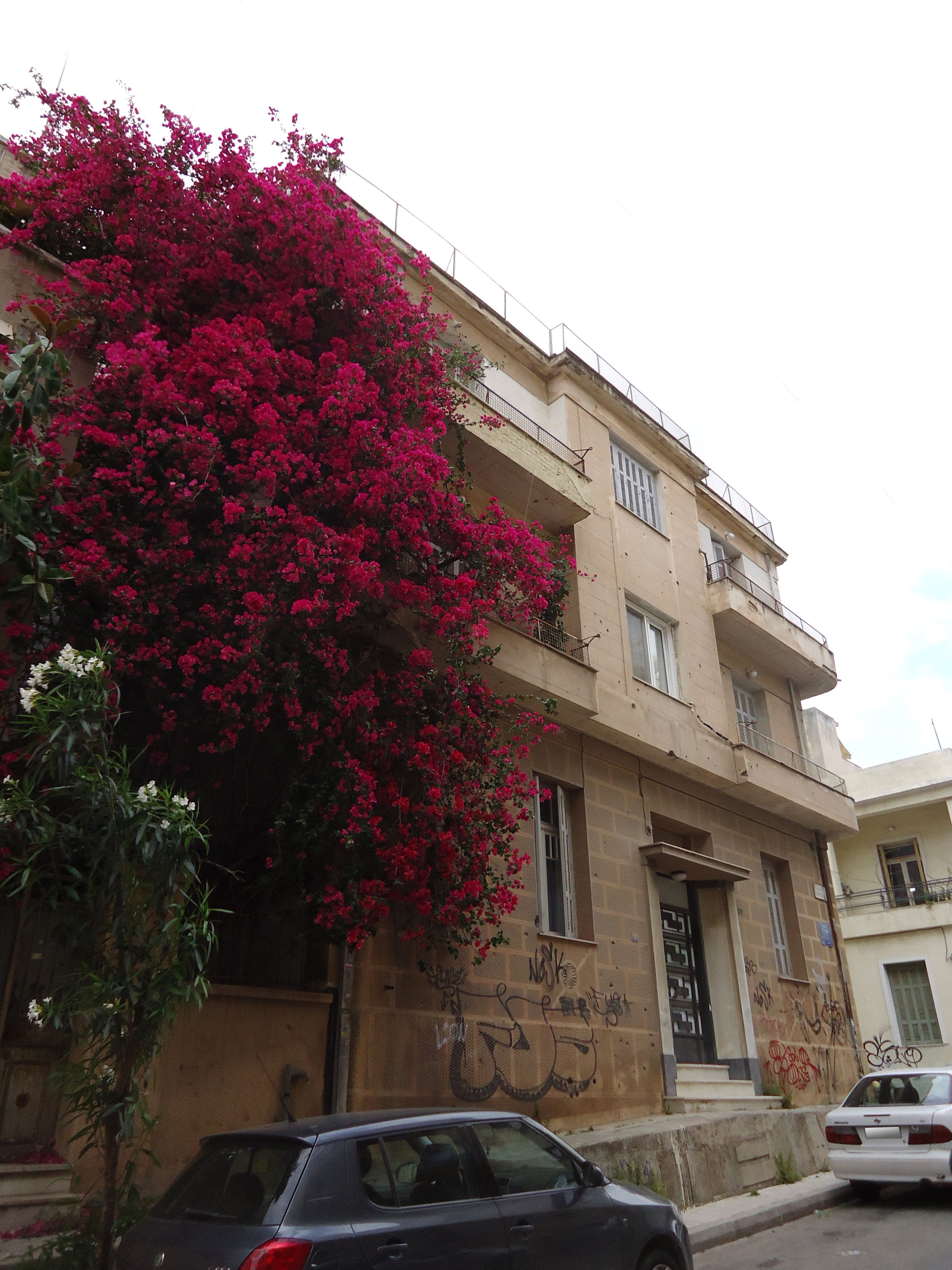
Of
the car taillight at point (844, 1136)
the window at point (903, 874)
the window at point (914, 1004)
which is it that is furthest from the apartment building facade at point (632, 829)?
→ the window at point (903, 874)

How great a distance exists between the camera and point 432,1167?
15.0 feet

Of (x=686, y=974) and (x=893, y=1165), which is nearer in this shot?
(x=893, y=1165)

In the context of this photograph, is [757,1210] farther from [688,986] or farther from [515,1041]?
[688,986]

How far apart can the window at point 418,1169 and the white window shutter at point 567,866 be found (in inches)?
255

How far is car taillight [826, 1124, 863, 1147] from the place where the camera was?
30.0 feet

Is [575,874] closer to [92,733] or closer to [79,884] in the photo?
[79,884]

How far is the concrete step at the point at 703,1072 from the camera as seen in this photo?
12.0m

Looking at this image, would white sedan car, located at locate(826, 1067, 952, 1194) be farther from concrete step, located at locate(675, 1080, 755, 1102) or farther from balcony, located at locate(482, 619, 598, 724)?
balcony, located at locate(482, 619, 598, 724)

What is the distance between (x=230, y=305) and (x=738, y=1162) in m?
10.2

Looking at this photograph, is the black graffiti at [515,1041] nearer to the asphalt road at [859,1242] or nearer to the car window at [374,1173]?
the asphalt road at [859,1242]

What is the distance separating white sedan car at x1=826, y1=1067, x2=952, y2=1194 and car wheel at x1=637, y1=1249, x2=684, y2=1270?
439 cm

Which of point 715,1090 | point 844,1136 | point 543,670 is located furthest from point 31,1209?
point 715,1090

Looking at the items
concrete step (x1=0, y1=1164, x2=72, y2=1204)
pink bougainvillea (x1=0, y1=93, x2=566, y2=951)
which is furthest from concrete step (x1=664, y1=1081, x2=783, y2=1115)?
concrete step (x1=0, y1=1164, x2=72, y2=1204)

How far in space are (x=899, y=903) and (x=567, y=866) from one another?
15470mm
